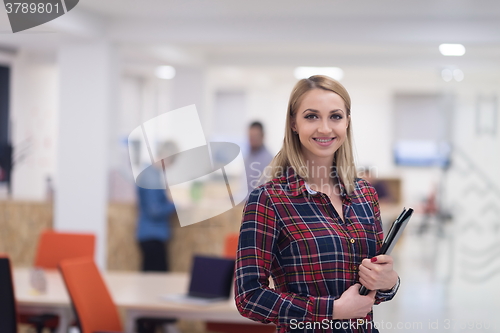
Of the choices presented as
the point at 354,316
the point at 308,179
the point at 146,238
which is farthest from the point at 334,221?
the point at 146,238

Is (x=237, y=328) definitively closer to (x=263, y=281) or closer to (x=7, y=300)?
(x=7, y=300)

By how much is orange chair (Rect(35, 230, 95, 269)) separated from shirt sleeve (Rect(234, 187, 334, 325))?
10.8ft

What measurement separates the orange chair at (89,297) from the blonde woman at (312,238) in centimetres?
167

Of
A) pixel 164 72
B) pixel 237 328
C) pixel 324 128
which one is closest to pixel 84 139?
pixel 237 328

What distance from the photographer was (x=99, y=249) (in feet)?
20.8

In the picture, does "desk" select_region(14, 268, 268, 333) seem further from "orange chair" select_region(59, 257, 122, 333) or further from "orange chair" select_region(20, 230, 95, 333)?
"orange chair" select_region(20, 230, 95, 333)

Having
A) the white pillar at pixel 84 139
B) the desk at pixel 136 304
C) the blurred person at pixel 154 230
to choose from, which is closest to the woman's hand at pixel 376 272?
the desk at pixel 136 304

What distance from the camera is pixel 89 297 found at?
10.2 ft

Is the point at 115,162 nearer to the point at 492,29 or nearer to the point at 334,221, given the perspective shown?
the point at 492,29

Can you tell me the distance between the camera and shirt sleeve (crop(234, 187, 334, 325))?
1.49 m

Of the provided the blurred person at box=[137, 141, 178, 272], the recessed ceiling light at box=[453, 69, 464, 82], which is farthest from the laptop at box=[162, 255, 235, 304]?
the recessed ceiling light at box=[453, 69, 464, 82]

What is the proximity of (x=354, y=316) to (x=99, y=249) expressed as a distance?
5.17 m

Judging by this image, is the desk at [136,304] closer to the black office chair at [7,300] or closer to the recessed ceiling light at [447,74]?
the black office chair at [7,300]

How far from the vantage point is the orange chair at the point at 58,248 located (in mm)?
4616
